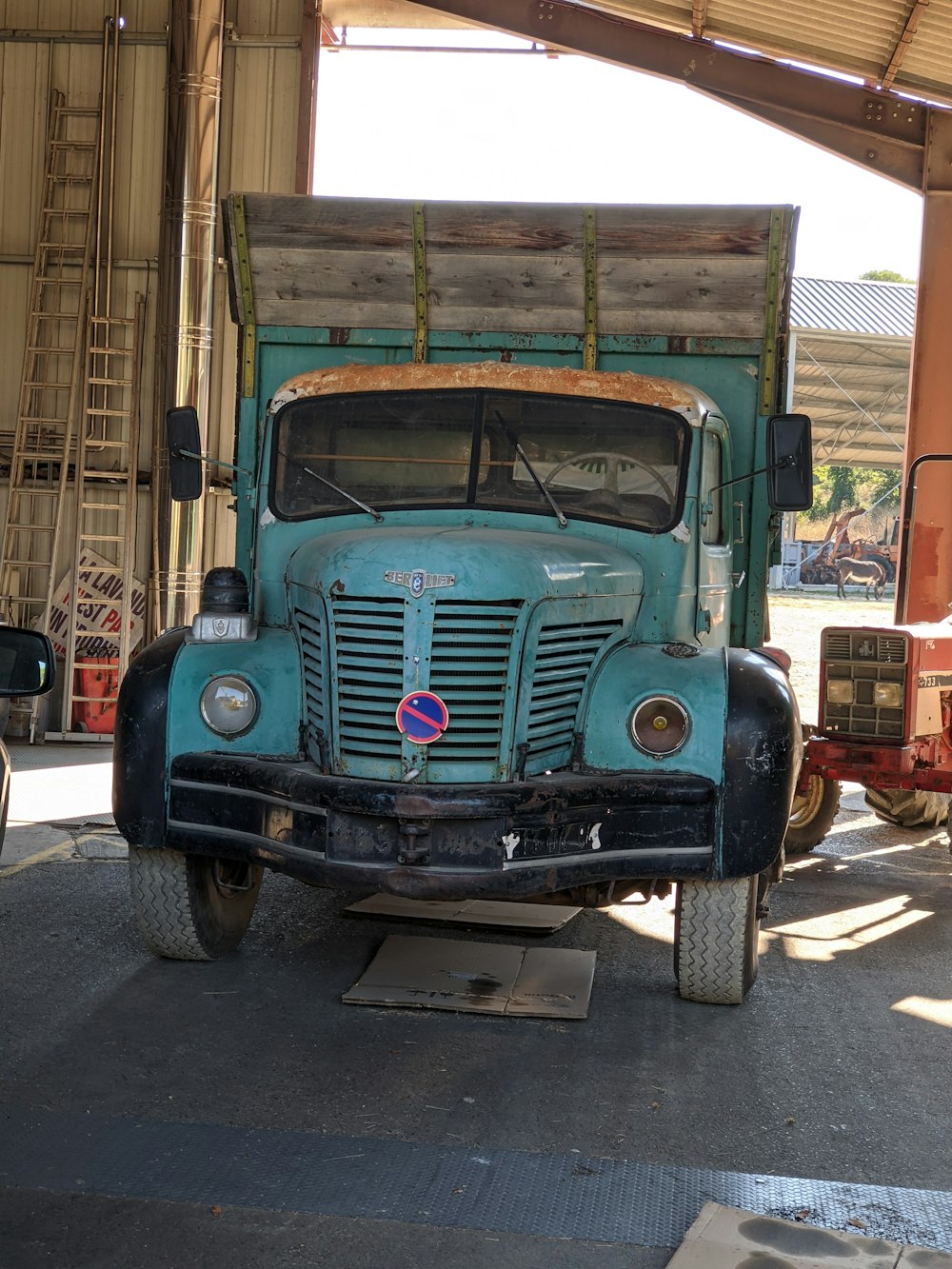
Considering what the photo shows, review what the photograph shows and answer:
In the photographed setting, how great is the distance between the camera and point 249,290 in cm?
654

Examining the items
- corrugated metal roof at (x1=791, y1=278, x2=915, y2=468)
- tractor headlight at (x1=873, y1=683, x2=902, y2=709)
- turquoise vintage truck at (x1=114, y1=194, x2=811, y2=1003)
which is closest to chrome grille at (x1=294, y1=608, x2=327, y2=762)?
turquoise vintage truck at (x1=114, y1=194, x2=811, y2=1003)

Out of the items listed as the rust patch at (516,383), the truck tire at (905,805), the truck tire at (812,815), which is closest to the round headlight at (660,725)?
the rust patch at (516,383)

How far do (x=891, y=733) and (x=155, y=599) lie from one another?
735 centimetres

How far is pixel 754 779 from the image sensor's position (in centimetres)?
488

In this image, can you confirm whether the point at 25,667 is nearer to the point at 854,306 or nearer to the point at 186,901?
the point at 186,901

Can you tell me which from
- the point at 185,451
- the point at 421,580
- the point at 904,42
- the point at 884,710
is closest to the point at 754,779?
the point at 421,580

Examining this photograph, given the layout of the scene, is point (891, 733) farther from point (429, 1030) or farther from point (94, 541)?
point (94, 541)

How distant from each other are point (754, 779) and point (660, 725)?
1.25 ft

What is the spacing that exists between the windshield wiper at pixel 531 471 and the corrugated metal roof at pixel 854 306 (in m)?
23.2

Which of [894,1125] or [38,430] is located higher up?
[38,430]

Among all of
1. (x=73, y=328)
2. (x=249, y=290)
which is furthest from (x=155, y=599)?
(x=249, y=290)

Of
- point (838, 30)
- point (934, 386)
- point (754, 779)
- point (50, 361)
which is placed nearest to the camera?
point (754, 779)

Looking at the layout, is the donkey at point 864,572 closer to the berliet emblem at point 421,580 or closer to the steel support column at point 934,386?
the steel support column at point 934,386

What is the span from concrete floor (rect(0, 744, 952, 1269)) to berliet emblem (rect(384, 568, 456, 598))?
1.61 m
